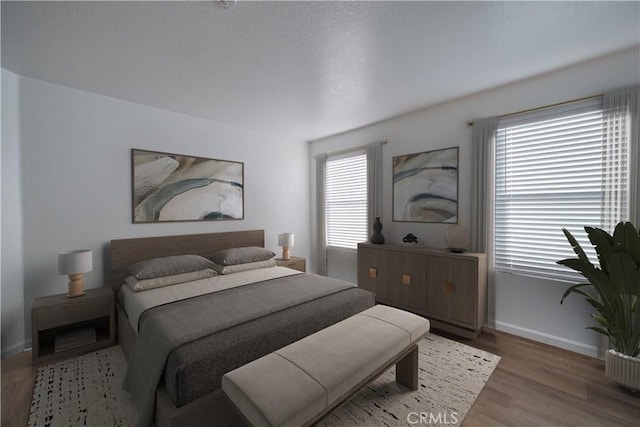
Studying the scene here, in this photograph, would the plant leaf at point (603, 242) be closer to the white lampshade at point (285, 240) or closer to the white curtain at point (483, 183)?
the white curtain at point (483, 183)

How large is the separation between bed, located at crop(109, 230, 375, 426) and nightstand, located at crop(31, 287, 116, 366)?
0.15 m

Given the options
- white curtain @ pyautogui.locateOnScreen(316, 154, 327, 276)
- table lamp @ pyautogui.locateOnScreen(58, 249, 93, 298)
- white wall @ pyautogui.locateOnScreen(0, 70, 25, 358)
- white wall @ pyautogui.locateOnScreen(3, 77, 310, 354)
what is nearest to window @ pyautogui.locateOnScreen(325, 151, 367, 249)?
white curtain @ pyautogui.locateOnScreen(316, 154, 327, 276)

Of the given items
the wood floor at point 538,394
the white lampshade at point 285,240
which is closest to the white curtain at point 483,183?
the wood floor at point 538,394

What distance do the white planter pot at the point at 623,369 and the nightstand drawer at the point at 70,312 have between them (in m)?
4.40

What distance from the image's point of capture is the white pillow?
2.57 meters

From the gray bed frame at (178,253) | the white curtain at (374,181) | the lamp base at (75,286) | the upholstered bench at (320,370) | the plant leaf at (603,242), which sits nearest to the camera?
the upholstered bench at (320,370)

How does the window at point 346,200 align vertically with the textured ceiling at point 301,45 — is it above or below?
below

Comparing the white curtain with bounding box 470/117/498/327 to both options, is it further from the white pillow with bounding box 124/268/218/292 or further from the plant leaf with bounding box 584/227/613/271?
the white pillow with bounding box 124/268/218/292

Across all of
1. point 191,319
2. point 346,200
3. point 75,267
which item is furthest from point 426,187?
point 75,267

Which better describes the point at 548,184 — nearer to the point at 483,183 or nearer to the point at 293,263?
the point at 483,183

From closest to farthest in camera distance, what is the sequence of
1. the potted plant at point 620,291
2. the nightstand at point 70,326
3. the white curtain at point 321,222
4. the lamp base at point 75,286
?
the potted plant at point 620,291 → the nightstand at point 70,326 → the lamp base at point 75,286 → the white curtain at point 321,222

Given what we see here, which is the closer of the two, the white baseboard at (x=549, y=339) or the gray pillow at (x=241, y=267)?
the white baseboard at (x=549, y=339)

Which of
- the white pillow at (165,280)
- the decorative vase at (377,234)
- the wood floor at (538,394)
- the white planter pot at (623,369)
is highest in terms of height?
the decorative vase at (377,234)

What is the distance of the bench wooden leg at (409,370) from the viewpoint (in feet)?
6.36
